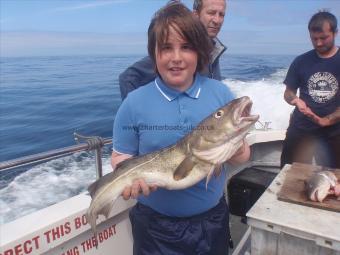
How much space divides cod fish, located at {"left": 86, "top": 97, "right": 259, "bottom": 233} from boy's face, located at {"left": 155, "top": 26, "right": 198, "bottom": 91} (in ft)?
1.06

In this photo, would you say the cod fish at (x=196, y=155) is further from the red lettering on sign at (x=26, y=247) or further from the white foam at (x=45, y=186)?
the white foam at (x=45, y=186)

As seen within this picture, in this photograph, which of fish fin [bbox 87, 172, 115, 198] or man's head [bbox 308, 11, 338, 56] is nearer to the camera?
fish fin [bbox 87, 172, 115, 198]

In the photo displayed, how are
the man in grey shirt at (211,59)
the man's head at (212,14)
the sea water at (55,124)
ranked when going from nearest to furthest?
the man in grey shirt at (211,59) → the man's head at (212,14) → the sea water at (55,124)

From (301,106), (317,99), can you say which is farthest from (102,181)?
(317,99)

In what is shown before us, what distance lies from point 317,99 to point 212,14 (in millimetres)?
2100

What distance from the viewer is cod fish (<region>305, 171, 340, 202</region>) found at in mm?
2510

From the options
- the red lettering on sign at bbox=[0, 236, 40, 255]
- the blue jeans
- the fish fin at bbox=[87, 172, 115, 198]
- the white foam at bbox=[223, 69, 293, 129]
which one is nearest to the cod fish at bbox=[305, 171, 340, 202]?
the blue jeans

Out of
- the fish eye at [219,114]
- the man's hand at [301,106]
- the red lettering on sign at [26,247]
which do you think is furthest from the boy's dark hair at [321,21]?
the red lettering on sign at [26,247]

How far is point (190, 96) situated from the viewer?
2178 millimetres

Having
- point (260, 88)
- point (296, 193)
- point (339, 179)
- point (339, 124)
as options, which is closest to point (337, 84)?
point (339, 124)

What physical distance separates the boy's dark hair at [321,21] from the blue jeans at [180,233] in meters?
3.29

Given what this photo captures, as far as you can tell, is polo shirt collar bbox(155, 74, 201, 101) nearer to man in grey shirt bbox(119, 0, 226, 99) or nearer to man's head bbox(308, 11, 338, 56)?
man in grey shirt bbox(119, 0, 226, 99)

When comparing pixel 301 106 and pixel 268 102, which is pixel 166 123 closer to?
pixel 301 106

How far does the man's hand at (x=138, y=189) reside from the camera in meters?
2.08
